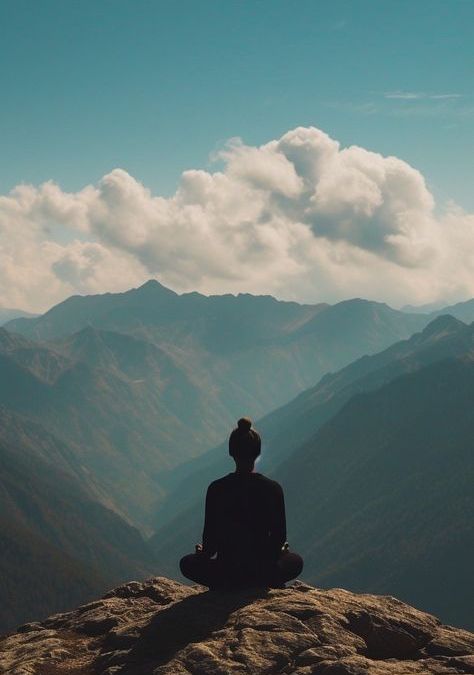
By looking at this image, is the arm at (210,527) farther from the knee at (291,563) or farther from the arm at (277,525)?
the knee at (291,563)

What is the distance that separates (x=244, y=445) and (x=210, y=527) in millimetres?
2521

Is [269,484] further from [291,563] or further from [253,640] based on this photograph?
[253,640]

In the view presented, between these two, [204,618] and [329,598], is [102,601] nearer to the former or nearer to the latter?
[204,618]

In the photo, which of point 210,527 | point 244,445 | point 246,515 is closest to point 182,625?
point 210,527

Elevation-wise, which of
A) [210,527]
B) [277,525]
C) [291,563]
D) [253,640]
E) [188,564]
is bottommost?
[253,640]

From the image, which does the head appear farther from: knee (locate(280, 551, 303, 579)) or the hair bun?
knee (locate(280, 551, 303, 579))

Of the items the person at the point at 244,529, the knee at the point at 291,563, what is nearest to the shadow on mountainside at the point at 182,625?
the person at the point at 244,529

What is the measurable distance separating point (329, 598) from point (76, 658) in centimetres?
709

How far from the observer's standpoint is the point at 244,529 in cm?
1752

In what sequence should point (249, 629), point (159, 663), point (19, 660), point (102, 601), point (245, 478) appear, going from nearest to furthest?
point (159, 663) < point (249, 629) < point (19, 660) < point (245, 478) < point (102, 601)

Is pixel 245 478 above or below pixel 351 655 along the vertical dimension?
above

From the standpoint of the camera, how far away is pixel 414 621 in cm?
1791

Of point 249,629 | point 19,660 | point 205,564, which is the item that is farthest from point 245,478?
point 19,660

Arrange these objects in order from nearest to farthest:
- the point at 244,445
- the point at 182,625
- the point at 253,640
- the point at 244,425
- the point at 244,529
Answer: the point at 253,640, the point at 182,625, the point at 244,529, the point at 244,445, the point at 244,425
